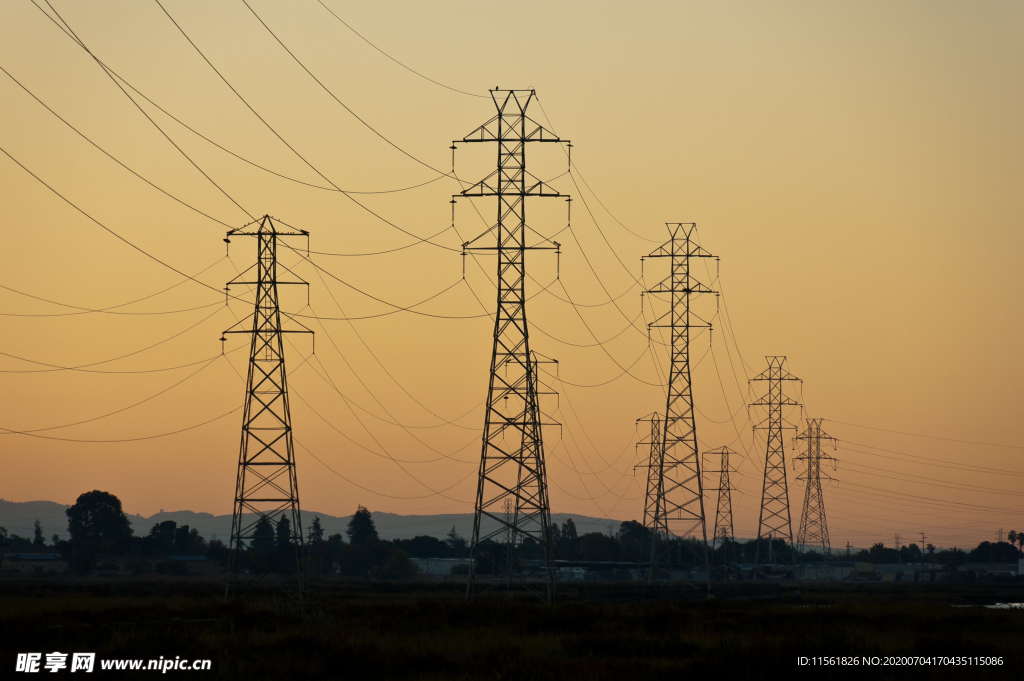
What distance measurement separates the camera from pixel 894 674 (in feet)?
178

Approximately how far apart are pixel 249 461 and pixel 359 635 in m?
27.5

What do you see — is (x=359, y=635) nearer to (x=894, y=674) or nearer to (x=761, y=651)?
(x=761, y=651)

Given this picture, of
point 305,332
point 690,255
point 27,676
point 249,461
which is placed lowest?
point 27,676

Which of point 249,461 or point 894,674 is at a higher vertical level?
point 249,461

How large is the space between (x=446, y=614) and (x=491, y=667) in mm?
23635

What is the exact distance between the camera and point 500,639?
64.6 metres

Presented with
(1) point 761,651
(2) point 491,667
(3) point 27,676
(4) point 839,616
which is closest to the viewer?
(3) point 27,676

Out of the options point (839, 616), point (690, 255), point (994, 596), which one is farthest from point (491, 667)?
point (994, 596)

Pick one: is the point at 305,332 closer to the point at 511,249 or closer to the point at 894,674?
the point at 511,249

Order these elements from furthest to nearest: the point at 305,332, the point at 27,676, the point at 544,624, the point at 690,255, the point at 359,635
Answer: the point at 690,255 → the point at 305,332 → the point at 544,624 → the point at 359,635 → the point at 27,676

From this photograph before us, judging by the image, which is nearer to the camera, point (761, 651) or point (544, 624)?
point (761, 651)

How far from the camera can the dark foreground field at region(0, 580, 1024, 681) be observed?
5319 cm

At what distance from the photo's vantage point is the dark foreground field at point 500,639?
53.2 meters

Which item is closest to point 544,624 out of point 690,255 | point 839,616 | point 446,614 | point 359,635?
point 446,614
